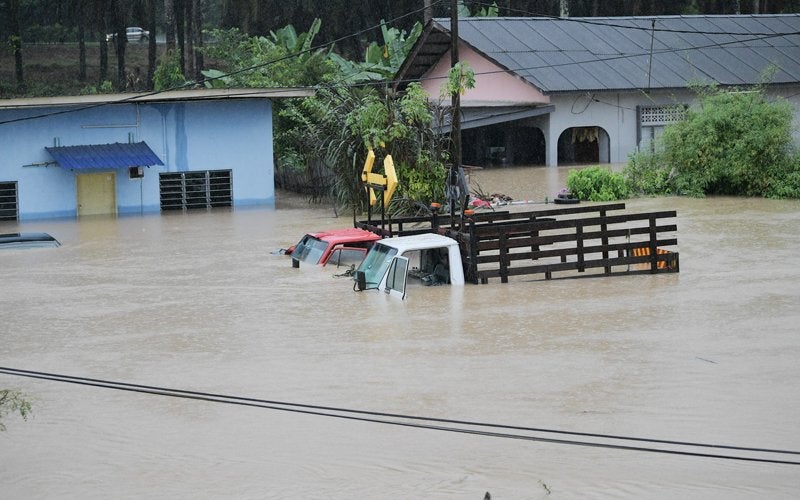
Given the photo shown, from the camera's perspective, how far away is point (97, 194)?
3822cm

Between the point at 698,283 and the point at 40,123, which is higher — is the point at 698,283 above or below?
below

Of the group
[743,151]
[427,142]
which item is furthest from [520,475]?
[743,151]

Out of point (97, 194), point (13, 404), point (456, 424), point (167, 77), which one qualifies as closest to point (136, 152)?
point (97, 194)

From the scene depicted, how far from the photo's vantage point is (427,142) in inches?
1298

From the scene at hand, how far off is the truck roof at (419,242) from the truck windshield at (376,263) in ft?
0.46

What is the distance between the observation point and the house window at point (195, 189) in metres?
39.0

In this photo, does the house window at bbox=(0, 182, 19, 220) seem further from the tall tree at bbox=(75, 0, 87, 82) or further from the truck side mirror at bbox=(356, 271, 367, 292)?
the tall tree at bbox=(75, 0, 87, 82)

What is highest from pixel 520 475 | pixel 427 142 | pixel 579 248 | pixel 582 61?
pixel 582 61

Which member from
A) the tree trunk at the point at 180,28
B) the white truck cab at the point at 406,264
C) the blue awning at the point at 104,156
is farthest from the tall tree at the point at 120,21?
the white truck cab at the point at 406,264

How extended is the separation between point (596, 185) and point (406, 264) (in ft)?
55.9

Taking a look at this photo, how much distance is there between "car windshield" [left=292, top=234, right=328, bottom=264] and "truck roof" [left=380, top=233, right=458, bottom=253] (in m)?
3.08

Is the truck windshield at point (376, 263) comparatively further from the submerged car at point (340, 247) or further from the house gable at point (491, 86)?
the house gable at point (491, 86)

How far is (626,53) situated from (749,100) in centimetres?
933

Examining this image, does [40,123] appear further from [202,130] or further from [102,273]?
[102,273]
